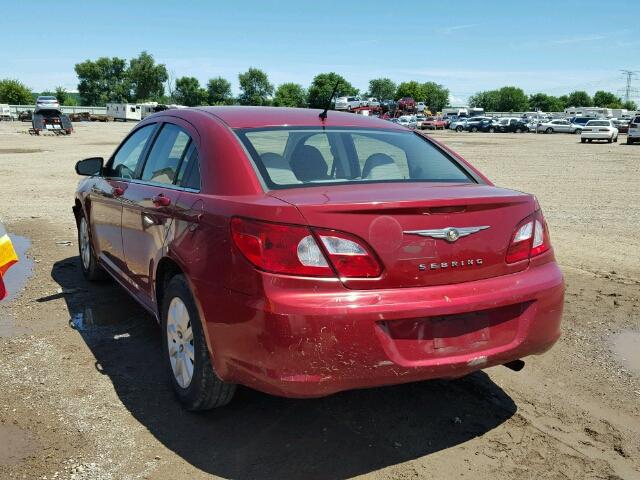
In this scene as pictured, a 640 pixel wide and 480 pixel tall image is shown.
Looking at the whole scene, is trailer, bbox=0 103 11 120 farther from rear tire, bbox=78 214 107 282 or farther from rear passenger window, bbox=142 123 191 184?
rear passenger window, bbox=142 123 191 184

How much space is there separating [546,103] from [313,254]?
183773 millimetres

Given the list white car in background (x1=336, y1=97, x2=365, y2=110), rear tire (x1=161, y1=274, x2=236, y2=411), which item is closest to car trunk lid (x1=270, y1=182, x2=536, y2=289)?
rear tire (x1=161, y1=274, x2=236, y2=411)

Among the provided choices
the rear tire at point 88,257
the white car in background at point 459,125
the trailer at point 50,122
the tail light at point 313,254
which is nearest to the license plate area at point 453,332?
the tail light at point 313,254

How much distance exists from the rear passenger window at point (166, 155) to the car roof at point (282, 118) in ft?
0.64

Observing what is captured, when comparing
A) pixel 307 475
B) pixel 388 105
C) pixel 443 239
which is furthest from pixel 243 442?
pixel 388 105

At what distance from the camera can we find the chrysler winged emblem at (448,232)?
290 cm

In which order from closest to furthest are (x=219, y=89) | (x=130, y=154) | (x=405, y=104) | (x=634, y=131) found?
(x=130, y=154)
(x=634, y=131)
(x=405, y=104)
(x=219, y=89)

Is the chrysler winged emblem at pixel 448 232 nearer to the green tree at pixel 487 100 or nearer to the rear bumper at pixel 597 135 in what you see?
the rear bumper at pixel 597 135

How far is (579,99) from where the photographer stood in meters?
178

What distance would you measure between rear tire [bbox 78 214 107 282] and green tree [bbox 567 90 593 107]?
189m

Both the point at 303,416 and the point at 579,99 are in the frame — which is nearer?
the point at 303,416

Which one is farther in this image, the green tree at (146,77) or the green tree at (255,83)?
the green tree at (255,83)

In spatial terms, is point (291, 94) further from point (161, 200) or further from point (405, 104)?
point (161, 200)

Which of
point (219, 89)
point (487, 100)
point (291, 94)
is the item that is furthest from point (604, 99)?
point (219, 89)
